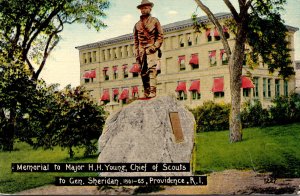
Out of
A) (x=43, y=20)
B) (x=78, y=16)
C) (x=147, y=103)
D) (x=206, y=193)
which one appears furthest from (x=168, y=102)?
(x=43, y=20)

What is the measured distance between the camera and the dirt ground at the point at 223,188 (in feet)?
29.6

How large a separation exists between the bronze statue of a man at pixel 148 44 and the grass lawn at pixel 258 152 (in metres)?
2.67

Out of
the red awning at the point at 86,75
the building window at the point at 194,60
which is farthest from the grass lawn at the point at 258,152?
the red awning at the point at 86,75

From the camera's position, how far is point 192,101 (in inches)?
532

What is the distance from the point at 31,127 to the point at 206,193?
17.0ft

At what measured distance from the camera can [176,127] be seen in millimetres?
9422

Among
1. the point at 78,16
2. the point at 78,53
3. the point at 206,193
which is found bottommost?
the point at 206,193

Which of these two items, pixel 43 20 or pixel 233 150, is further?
pixel 43 20

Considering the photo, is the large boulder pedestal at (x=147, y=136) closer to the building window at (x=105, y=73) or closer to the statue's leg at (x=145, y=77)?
the statue's leg at (x=145, y=77)

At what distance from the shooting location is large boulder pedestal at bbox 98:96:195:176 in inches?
357

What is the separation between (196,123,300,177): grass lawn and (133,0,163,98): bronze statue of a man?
2.67 m

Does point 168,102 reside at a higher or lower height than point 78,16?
lower

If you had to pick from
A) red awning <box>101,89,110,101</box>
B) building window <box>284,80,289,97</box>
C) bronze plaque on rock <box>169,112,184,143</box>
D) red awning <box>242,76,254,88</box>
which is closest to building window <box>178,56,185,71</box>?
red awning <box>242,76,254,88</box>

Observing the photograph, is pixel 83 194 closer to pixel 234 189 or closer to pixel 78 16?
pixel 234 189
